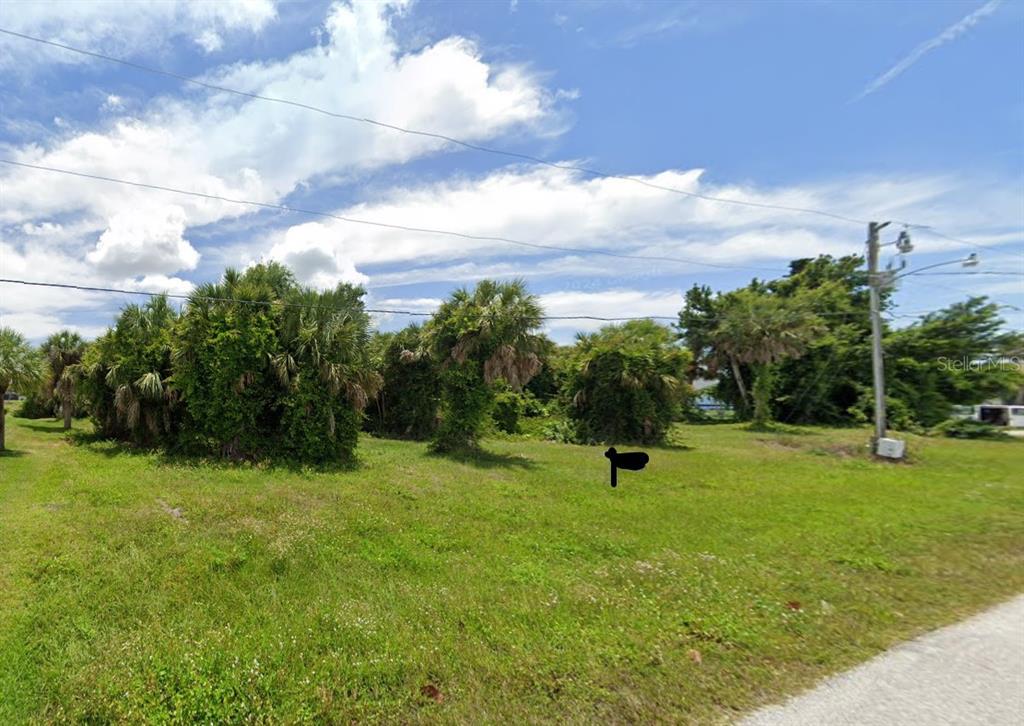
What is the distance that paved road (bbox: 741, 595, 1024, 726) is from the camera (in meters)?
3.18

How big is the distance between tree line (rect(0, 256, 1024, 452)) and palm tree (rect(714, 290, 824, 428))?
0.35 feet

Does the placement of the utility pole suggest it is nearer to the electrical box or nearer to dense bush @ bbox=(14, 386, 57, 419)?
the electrical box

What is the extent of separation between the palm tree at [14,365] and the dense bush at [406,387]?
1163cm

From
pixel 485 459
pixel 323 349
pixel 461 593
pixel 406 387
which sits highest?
pixel 323 349

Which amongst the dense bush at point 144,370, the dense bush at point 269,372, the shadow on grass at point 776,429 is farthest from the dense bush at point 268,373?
the shadow on grass at point 776,429

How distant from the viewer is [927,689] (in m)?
3.48

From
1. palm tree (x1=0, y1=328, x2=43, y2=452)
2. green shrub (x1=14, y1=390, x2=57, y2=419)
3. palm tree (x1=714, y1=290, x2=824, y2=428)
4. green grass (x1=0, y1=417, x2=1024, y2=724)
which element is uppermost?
palm tree (x1=714, y1=290, x2=824, y2=428)

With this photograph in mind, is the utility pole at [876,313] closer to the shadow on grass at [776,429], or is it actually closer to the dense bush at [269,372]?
the shadow on grass at [776,429]

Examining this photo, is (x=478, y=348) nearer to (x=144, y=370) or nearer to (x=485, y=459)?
(x=485, y=459)

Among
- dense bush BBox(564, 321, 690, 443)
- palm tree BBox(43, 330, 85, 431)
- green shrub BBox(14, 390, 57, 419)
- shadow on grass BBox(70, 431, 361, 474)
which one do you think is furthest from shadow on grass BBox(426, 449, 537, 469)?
green shrub BBox(14, 390, 57, 419)

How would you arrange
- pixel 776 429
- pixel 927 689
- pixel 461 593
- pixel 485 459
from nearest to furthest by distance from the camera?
pixel 927 689 < pixel 461 593 < pixel 485 459 < pixel 776 429

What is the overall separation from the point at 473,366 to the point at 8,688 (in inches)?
509

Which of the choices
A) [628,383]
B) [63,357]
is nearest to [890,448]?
[628,383]

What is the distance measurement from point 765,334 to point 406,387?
21007mm
